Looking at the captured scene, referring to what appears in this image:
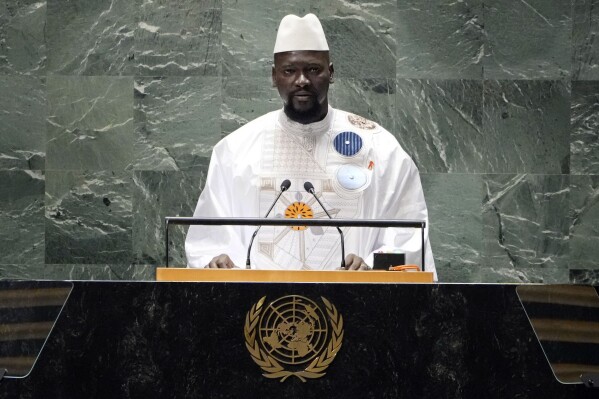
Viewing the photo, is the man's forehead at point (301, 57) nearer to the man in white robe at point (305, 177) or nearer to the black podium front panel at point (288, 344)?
the man in white robe at point (305, 177)

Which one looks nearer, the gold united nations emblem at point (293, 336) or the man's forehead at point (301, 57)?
the gold united nations emblem at point (293, 336)

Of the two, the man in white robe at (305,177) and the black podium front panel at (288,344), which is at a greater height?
the man in white robe at (305,177)

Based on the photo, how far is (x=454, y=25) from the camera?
777cm

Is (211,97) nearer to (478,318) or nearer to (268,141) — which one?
(268,141)

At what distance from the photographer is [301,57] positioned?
625cm

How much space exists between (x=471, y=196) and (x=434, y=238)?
387 mm

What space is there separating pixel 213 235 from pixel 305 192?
0.60 metres

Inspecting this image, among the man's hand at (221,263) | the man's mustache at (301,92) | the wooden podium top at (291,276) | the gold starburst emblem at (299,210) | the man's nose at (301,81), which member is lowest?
the man's hand at (221,263)

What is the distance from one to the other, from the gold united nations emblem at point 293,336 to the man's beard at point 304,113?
9.13ft

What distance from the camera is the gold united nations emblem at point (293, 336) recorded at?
366 cm

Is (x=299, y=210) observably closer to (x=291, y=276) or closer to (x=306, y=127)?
(x=306, y=127)

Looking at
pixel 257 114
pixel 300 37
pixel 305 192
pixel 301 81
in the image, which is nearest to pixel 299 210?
pixel 305 192

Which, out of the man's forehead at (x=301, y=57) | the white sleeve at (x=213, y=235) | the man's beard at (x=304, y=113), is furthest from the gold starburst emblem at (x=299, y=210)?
the man's forehead at (x=301, y=57)

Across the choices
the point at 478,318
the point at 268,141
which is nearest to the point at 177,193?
the point at 268,141
